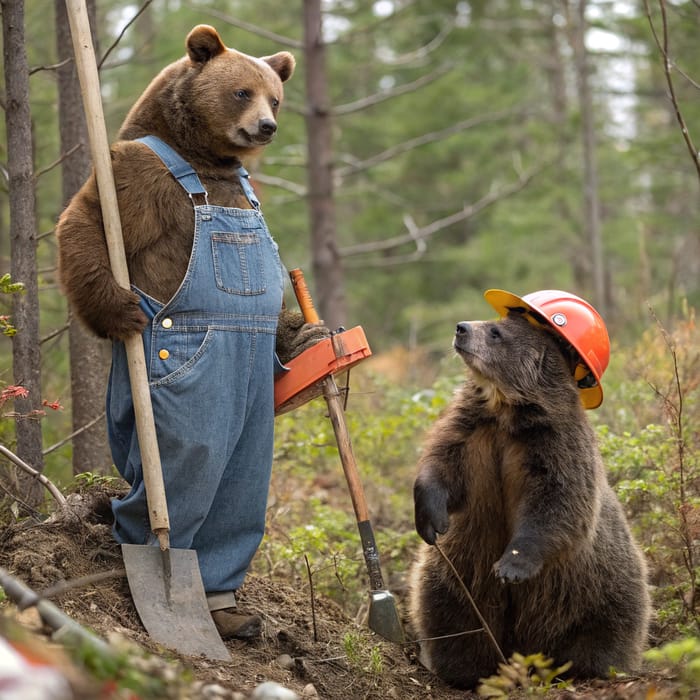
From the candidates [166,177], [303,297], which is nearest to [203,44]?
[166,177]

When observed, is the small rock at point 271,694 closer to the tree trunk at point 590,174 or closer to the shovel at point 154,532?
the shovel at point 154,532

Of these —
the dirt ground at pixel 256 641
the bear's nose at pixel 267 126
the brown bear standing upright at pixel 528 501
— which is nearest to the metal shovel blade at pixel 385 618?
the dirt ground at pixel 256 641

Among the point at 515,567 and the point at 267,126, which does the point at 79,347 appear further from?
the point at 515,567

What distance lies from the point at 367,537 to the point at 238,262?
1.40 meters

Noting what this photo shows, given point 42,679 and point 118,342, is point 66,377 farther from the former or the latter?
point 42,679

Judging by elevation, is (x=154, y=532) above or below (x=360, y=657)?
above

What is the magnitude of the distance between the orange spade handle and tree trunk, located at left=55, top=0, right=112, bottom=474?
1.31m

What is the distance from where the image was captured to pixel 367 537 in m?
4.68

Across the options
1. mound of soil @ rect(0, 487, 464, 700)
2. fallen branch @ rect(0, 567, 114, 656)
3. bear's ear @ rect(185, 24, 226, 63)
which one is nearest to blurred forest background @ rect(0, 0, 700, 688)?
mound of soil @ rect(0, 487, 464, 700)

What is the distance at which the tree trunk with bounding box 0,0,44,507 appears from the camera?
5.03 meters

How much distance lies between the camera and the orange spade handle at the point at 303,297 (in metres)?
4.90

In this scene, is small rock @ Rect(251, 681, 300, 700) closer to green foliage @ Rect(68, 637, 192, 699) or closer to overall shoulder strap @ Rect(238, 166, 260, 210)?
green foliage @ Rect(68, 637, 192, 699)

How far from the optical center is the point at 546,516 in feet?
15.1

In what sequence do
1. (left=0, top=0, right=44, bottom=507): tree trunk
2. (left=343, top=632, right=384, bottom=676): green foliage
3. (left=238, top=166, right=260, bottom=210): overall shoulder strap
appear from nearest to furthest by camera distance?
(left=343, top=632, right=384, bottom=676): green foliage
(left=238, top=166, right=260, bottom=210): overall shoulder strap
(left=0, top=0, right=44, bottom=507): tree trunk
